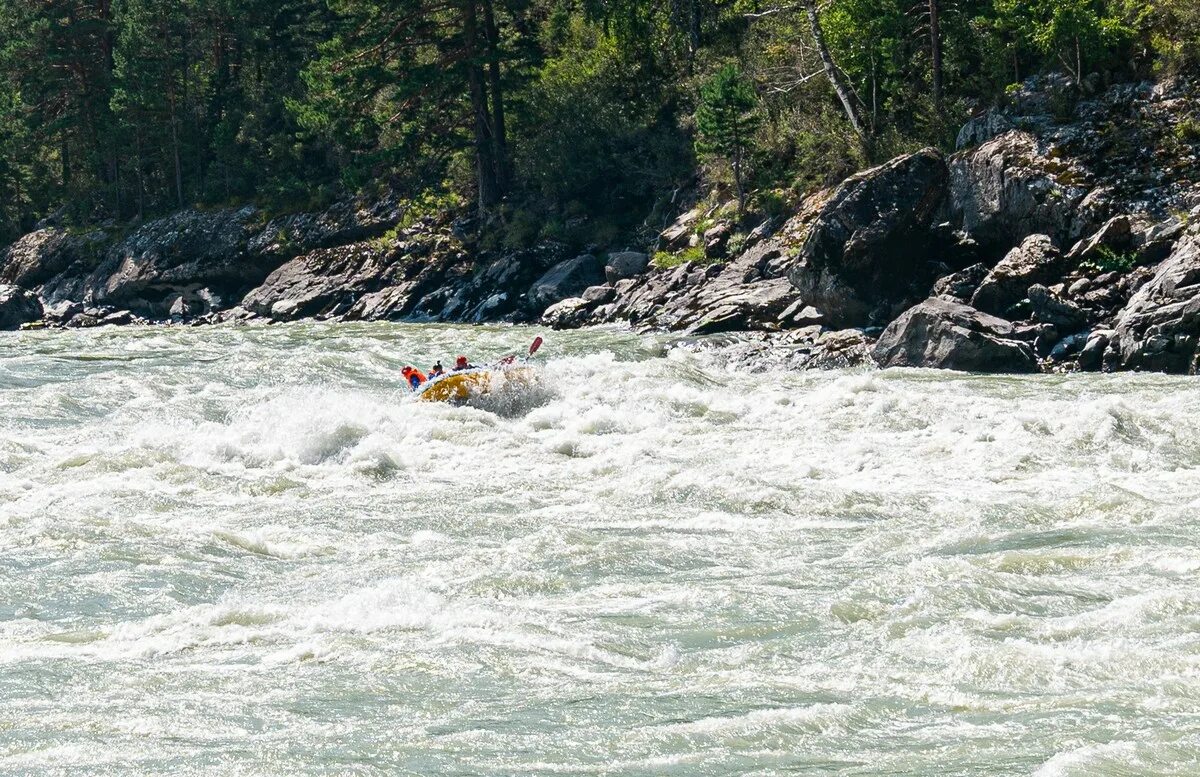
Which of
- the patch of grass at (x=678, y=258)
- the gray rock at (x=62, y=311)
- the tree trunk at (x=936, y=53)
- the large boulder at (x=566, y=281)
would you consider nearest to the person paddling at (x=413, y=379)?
the patch of grass at (x=678, y=258)

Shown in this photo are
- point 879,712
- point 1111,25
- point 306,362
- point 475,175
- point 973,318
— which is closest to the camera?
point 879,712

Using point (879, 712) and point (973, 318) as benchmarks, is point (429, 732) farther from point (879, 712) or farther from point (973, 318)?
point (973, 318)

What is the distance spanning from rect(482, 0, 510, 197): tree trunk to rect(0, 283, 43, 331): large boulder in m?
16.2

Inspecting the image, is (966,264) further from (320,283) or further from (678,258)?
(320,283)

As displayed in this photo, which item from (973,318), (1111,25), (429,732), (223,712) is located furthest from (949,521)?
(1111,25)

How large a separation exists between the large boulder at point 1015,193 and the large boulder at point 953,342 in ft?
9.54

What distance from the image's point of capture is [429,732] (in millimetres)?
6852

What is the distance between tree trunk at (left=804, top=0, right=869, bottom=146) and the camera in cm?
Answer: 2936

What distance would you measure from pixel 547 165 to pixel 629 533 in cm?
2689

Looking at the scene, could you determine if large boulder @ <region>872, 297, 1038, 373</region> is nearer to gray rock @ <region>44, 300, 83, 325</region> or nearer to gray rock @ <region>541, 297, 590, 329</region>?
gray rock @ <region>541, 297, 590, 329</region>

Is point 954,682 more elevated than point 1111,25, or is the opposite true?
point 1111,25

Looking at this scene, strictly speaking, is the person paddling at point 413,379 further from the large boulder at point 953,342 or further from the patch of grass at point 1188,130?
the patch of grass at point 1188,130

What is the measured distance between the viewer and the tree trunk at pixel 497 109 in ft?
122

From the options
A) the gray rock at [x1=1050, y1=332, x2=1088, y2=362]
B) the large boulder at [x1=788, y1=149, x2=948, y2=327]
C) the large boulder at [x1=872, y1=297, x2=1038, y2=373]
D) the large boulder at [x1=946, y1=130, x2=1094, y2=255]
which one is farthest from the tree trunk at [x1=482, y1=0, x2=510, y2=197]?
the gray rock at [x1=1050, y1=332, x2=1088, y2=362]
